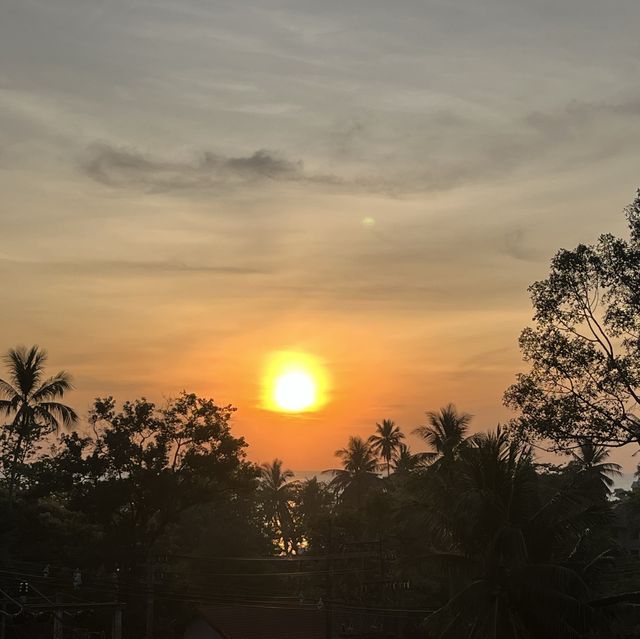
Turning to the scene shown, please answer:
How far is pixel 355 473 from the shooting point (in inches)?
4122

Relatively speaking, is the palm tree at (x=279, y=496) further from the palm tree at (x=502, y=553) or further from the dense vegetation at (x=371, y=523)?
the palm tree at (x=502, y=553)

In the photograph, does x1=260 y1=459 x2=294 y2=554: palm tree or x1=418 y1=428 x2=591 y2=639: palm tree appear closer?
x1=418 y1=428 x2=591 y2=639: palm tree

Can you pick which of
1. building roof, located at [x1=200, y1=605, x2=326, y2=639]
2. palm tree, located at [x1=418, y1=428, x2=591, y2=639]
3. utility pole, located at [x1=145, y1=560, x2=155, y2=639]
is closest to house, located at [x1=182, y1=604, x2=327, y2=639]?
building roof, located at [x1=200, y1=605, x2=326, y2=639]

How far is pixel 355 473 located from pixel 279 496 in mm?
11171

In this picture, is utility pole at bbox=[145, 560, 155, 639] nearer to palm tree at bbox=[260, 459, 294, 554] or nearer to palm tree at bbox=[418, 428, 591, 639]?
palm tree at bbox=[418, 428, 591, 639]

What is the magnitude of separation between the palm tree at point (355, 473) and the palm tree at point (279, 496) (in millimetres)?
7228

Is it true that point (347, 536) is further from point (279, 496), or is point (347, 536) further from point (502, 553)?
point (279, 496)

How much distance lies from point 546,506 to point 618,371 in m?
5.56

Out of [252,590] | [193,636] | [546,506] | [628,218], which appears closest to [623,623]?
[546,506]

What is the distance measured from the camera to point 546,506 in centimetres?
2862

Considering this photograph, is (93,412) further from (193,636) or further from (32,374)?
(193,636)

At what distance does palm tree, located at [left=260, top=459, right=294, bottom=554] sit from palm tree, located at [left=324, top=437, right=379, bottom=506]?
7228 millimetres

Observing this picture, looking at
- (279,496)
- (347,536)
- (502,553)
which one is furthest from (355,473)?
(502,553)

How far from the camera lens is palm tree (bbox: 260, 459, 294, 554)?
104m
